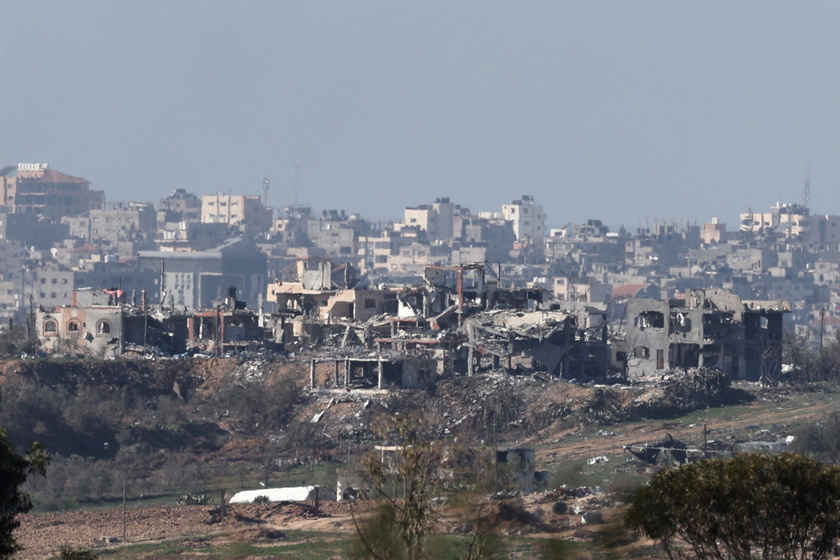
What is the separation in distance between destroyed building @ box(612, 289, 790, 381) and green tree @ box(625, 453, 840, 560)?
4075 cm

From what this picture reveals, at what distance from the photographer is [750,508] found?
24.3 m

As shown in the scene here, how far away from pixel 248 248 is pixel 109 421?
120 m

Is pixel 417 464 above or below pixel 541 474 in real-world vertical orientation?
above

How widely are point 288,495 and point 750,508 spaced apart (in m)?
20.6

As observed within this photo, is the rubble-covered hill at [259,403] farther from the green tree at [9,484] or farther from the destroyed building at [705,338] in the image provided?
the green tree at [9,484]

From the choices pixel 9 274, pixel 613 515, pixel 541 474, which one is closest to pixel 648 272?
pixel 9 274

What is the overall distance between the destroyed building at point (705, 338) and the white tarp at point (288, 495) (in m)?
24.2

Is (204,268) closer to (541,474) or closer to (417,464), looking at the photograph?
(541,474)

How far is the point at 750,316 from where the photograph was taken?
6656 cm

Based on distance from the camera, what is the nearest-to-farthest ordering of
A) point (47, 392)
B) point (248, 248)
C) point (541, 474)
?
point (541, 474)
point (47, 392)
point (248, 248)

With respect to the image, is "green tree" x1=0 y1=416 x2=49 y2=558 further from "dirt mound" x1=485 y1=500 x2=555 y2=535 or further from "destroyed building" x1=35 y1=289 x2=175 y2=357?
"destroyed building" x1=35 y1=289 x2=175 y2=357

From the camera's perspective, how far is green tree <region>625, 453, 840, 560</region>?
24.4m

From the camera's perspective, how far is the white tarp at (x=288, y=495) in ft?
141

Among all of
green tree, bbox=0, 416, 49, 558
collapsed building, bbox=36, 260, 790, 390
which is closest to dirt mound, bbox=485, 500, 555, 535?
green tree, bbox=0, 416, 49, 558
